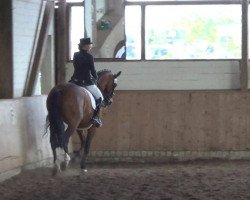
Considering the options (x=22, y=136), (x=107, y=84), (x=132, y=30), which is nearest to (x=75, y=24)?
(x=132, y=30)

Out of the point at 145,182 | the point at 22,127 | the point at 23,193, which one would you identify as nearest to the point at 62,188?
the point at 23,193

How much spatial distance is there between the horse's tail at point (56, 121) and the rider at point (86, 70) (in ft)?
3.17

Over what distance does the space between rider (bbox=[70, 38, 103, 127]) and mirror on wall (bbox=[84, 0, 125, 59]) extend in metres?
2.65

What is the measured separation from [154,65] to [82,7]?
2060 mm

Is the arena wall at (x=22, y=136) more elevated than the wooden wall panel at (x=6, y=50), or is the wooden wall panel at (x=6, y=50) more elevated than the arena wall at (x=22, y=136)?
the wooden wall panel at (x=6, y=50)

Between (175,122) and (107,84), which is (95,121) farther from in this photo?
(175,122)

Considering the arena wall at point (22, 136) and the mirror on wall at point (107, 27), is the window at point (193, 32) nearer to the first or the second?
the mirror on wall at point (107, 27)

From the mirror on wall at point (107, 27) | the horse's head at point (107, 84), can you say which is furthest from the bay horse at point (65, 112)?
the mirror on wall at point (107, 27)

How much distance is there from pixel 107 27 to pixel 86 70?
9.70 feet

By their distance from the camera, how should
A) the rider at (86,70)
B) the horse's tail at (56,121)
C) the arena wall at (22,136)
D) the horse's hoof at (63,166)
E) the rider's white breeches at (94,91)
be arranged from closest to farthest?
the arena wall at (22,136)
the horse's tail at (56,121)
the horse's hoof at (63,166)
the rider at (86,70)
the rider's white breeches at (94,91)

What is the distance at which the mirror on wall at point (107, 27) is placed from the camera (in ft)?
42.5

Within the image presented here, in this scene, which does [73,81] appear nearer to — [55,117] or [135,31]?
[55,117]

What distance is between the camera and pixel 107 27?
13.1 meters

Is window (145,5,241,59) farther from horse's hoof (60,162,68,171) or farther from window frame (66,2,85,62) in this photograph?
horse's hoof (60,162,68,171)
